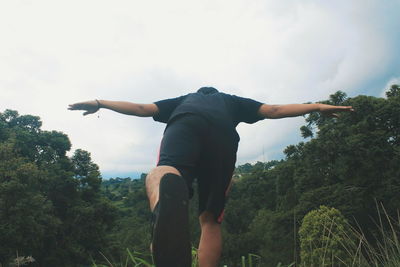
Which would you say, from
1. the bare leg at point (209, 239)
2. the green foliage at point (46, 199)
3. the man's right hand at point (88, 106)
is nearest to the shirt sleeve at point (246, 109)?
the bare leg at point (209, 239)

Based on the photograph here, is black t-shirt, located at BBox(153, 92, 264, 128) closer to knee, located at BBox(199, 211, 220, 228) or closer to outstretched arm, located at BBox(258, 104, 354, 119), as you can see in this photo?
outstretched arm, located at BBox(258, 104, 354, 119)

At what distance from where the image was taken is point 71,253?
21.5m

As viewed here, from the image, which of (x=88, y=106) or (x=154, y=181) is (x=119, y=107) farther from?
(x=154, y=181)

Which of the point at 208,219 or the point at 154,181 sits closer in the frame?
the point at 154,181

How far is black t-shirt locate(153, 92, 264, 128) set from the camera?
203 cm

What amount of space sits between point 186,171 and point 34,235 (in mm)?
18973

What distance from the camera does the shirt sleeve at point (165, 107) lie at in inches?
90.1

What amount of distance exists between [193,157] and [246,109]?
0.66 m

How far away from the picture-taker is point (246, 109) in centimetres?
240

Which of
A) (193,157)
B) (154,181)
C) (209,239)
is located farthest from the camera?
(209,239)

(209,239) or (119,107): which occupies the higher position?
(119,107)

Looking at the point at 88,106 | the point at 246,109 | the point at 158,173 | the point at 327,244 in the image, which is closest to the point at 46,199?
the point at 88,106

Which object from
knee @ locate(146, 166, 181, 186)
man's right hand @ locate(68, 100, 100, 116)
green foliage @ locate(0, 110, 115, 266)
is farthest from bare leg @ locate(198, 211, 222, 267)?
green foliage @ locate(0, 110, 115, 266)

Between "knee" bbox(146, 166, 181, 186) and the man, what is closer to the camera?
the man
